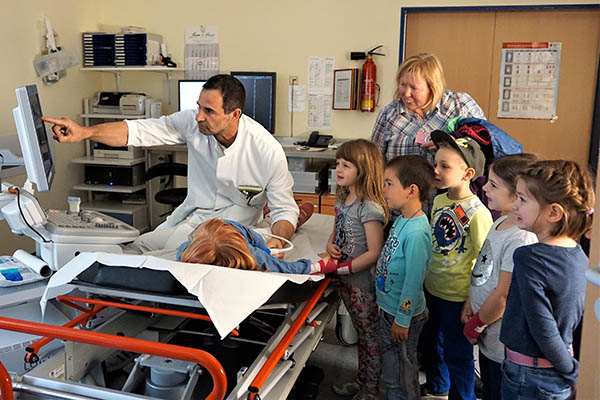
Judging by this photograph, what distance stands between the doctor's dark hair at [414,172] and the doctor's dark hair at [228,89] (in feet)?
2.51

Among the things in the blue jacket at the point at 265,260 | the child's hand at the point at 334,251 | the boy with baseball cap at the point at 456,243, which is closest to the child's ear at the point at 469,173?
the boy with baseball cap at the point at 456,243

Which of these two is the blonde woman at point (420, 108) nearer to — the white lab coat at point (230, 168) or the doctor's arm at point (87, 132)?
the white lab coat at point (230, 168)

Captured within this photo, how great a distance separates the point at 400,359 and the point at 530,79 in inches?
113

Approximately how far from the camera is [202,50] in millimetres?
4613

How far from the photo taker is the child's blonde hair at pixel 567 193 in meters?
1.39

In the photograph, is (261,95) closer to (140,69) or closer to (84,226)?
(140,69)

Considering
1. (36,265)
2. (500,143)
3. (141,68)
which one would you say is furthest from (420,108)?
(141,68)

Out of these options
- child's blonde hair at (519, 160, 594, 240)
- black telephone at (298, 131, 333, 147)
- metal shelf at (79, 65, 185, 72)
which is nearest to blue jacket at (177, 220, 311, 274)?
child's blonde hair at (519, 160, 594, 240)

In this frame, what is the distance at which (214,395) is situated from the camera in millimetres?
1240

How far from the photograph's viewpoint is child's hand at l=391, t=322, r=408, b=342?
187cm

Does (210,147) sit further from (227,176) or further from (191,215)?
(191,215)

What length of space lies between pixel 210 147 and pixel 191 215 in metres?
0.33

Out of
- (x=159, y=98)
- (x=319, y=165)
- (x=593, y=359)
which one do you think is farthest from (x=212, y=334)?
(x=159, y=98)

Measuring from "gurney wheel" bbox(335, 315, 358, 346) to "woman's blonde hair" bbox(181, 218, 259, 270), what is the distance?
0.98 m
